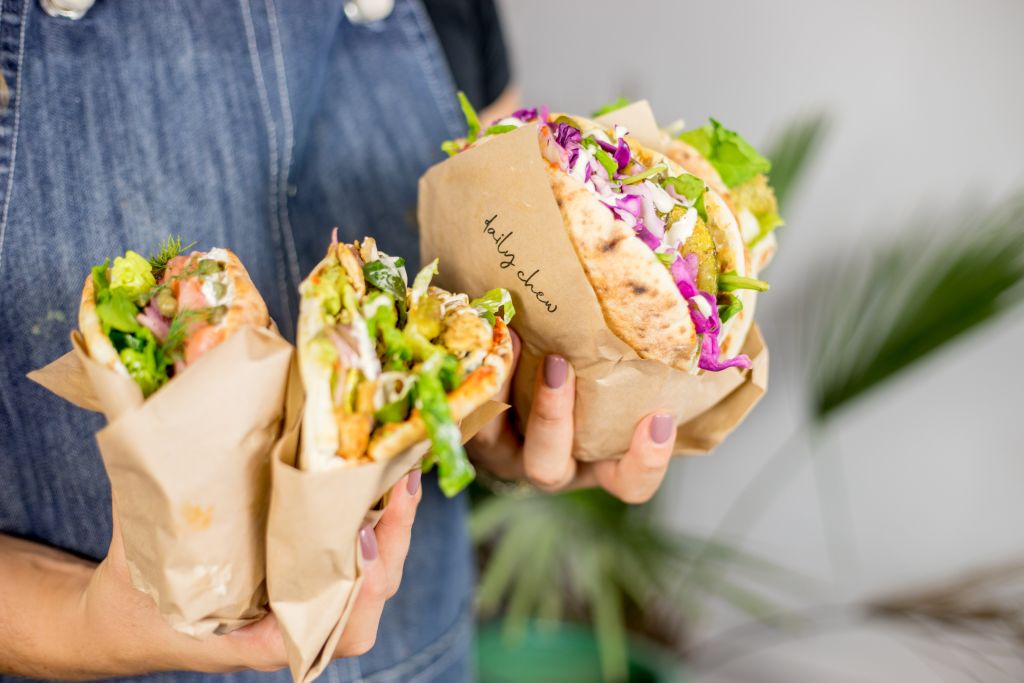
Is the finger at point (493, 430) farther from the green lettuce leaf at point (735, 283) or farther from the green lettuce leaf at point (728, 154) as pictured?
the green lettuce leaf at point (728, 154)

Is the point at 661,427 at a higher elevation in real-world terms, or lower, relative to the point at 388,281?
lower

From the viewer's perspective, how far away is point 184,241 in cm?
105

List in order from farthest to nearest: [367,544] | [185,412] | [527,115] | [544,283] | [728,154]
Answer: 1. [728,154]
2. [527,115]
3. [544,283]
4. [367,544]
5. [185,412]

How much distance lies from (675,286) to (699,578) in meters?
1.80

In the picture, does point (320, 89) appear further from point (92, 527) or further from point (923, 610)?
point (923, 610)

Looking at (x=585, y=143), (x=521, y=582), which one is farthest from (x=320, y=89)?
(x=521, y=582)

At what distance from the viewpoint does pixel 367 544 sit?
0.81 metres

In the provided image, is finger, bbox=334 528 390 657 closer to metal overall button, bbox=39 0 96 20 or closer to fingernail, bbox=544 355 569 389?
fingernail, bbox=544 355 569 389

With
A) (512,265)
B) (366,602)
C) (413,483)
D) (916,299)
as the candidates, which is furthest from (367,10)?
(916,299)

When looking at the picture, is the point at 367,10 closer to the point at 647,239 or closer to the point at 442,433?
the point at 647,239

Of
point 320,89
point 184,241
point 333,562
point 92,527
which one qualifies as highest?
point 320,89

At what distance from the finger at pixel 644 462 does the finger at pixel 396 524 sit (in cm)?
38

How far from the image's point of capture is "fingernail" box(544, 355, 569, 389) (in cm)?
98

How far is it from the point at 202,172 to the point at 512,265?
0.50 m
